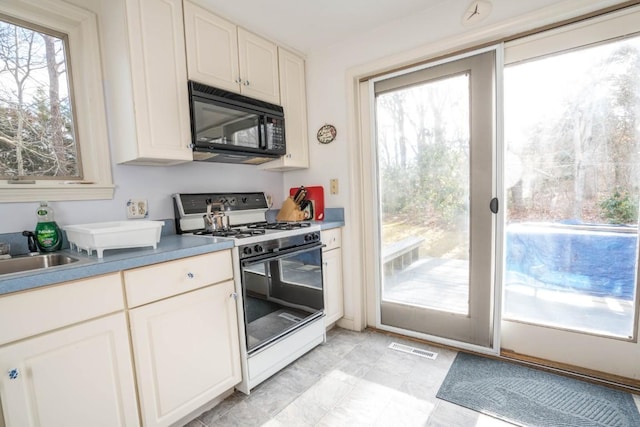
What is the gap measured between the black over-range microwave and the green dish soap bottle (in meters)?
0.79

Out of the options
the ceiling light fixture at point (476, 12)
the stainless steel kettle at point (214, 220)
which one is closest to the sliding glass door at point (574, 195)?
the ceiling light fixture at point (476, 12)

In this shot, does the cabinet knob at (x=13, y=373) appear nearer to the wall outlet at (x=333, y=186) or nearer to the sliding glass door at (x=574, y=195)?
the wall outlet at (x=333, y=186)

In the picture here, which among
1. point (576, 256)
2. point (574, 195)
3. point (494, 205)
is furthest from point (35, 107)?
point (576, 256)

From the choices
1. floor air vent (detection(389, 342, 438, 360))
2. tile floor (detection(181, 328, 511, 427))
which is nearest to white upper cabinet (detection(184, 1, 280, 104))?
tile floor (detection(181, 328, 511, 427))

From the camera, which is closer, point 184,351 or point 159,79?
point 184,351

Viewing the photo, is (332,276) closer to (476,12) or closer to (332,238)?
(332,238)

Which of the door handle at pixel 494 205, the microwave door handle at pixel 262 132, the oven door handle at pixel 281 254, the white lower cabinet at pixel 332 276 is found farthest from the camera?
the white lower cabinet at pixel 332 276

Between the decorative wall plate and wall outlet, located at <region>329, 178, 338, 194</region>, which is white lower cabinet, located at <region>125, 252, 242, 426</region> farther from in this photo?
the decorative wall plate

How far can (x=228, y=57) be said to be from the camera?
190 cm

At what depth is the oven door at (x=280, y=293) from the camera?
1637mm

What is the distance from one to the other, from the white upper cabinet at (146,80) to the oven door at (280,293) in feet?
2.73

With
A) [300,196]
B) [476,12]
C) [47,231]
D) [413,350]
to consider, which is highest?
[476,12]

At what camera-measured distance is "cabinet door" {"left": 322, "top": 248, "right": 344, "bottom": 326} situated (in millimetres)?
2225

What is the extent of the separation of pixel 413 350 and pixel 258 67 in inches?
93.0
